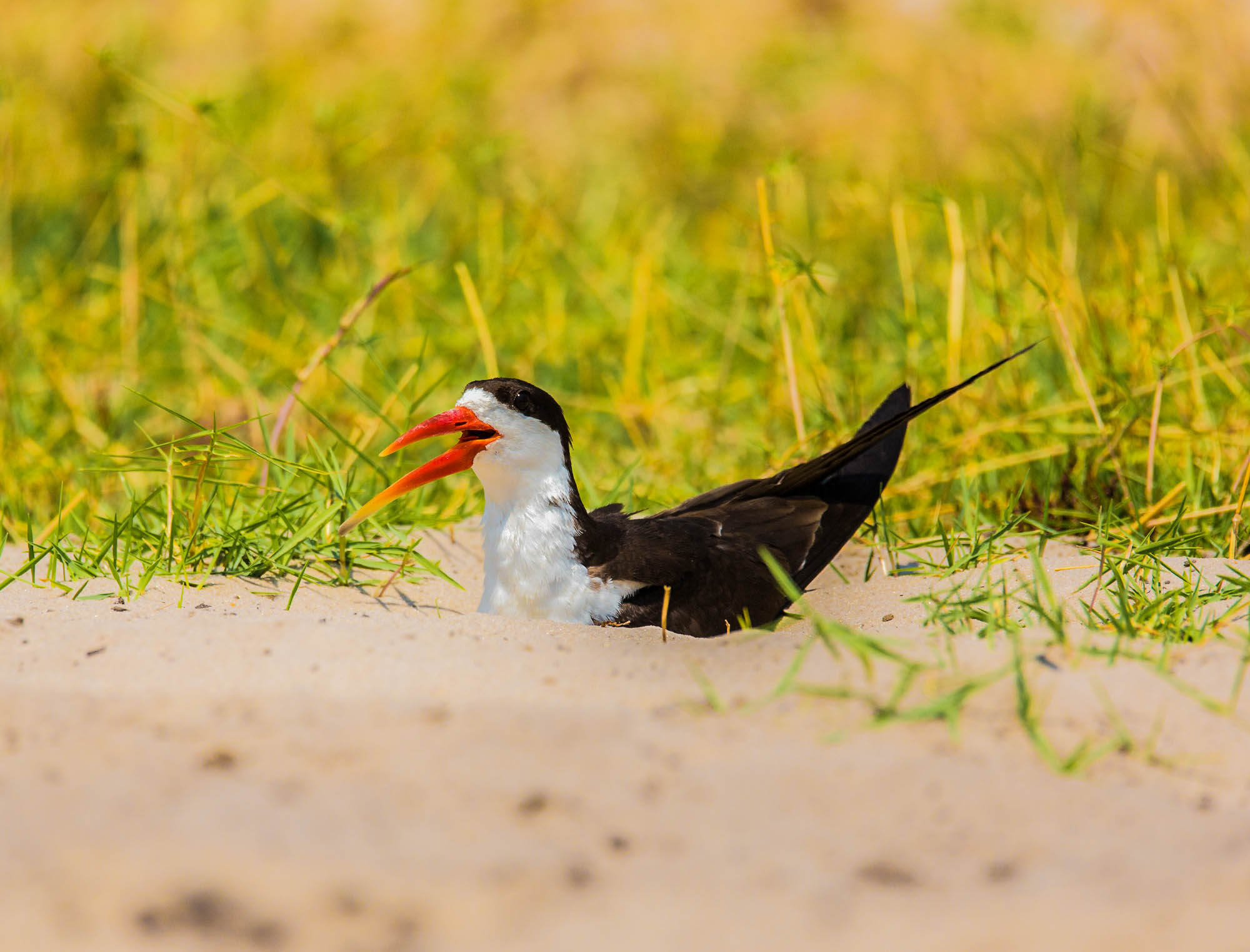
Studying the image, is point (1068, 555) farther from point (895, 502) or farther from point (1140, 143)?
point (1140, 143)

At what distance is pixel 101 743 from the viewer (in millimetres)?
1722

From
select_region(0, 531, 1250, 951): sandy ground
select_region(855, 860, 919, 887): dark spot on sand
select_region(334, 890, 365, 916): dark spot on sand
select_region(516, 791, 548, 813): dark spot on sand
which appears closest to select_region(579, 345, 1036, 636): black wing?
select_region(0, 531, 1250, 951): sandy ground

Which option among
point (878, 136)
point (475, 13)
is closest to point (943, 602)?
point (878, 136)

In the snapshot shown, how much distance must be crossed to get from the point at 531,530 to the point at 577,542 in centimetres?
11

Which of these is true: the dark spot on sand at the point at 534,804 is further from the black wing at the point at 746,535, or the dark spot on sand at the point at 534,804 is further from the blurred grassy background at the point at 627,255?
the blurred grassy background at the point at 627,255

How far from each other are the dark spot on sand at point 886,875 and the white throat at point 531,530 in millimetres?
1225

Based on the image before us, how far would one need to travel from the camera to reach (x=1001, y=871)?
1.48 meters

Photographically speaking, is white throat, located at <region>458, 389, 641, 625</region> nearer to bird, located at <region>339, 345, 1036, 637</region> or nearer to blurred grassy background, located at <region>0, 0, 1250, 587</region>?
bird, located at <region>339, 345, 1036, 637</region>

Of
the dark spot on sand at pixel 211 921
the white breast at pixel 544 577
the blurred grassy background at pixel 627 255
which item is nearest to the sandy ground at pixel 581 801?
the dark spot on sand at pixel 211 921

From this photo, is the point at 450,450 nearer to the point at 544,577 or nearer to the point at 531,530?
the point at 531,530

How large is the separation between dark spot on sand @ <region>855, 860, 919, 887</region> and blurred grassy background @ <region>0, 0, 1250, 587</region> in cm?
166

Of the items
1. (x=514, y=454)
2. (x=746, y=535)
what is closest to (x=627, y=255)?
(x=746, y=535)

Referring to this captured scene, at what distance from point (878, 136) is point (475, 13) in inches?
127

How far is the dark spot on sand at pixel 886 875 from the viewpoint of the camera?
1.46 m
